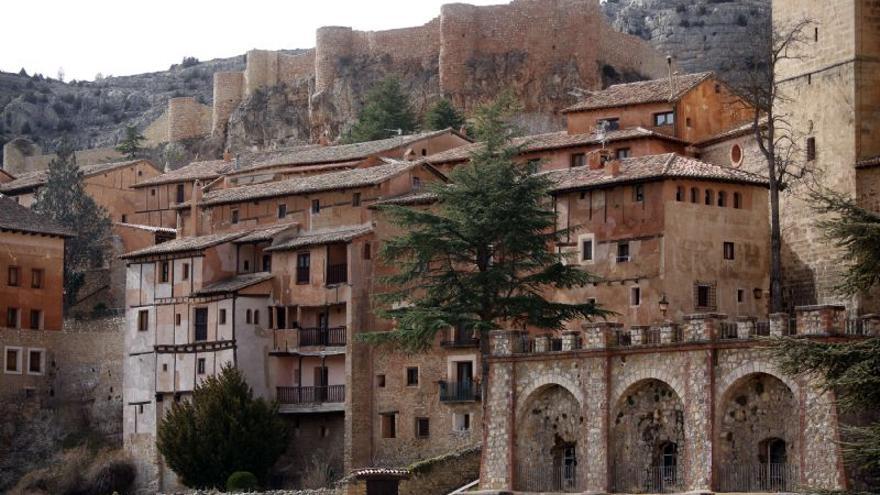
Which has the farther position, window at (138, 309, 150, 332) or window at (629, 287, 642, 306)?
window at (138, 309, 150, 332)

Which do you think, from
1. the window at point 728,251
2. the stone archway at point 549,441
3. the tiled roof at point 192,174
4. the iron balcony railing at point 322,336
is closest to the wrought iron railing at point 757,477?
the stone archway at point 549,441

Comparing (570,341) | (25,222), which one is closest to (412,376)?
(570,341)

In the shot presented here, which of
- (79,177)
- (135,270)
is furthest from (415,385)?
(79,177)

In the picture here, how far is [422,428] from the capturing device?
7044 cm

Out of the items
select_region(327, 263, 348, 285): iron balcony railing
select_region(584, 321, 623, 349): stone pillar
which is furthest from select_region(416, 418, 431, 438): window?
select_region(584, 321, 623, 349): stone pillar

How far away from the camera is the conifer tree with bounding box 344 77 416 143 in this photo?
99750mm

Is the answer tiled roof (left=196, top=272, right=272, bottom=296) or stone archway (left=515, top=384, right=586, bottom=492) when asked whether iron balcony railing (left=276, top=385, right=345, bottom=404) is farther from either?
stone archway (left=515, top=384, right=586, bottom=492)

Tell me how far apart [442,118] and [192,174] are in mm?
12158

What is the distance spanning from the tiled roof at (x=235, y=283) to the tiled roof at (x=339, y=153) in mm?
12007

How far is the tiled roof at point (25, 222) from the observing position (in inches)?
3351

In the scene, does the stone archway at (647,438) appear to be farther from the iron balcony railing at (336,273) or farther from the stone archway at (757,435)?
the iron balcony railing at (336,273)

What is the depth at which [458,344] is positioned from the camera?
69562 millimetres

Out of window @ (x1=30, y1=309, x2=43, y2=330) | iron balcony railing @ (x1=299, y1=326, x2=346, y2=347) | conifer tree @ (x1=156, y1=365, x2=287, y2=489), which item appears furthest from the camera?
window @ (x1=30, y1=309, x2=43, y2=330)

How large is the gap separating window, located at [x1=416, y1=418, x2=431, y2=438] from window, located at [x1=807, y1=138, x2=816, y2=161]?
15.2 meters
